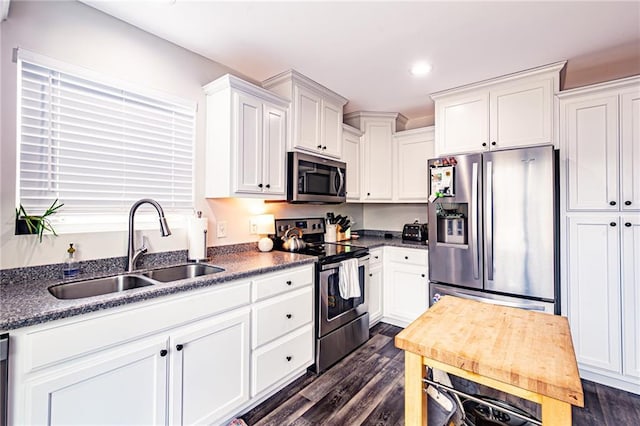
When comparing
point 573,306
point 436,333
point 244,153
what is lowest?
point 573,306

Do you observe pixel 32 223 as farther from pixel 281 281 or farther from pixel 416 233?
pixel 416 233

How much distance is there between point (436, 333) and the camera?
112 cm

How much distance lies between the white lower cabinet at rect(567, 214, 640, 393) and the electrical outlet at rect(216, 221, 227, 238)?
8.83 ft

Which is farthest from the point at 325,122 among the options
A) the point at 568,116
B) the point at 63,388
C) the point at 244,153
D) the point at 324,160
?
the point at 63,388

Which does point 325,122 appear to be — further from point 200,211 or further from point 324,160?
point 200,211

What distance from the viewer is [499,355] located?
3.11ft

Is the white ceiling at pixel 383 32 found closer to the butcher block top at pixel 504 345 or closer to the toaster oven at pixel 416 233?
the toaster oven at pixel 416 233

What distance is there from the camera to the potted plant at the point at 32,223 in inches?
57.3

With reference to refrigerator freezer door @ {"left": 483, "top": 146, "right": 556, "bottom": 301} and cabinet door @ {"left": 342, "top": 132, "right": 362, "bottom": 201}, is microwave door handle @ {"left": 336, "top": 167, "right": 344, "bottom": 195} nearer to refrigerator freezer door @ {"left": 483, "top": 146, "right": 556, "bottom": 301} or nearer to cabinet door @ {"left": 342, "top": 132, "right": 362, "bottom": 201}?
cabinet door @ {"left": 342, "top": 132, "right": 362, "bottom": 201}

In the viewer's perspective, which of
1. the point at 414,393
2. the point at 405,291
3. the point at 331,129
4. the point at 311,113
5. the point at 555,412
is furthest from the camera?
the point at 405,291

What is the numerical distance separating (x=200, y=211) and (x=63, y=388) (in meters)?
1.29

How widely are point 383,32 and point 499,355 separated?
1.91 metres

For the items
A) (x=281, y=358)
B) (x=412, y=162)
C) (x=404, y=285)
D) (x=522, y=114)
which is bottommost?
(x=281, y=358)

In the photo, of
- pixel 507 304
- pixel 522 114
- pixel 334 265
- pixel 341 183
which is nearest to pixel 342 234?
A: pixel 341 183
